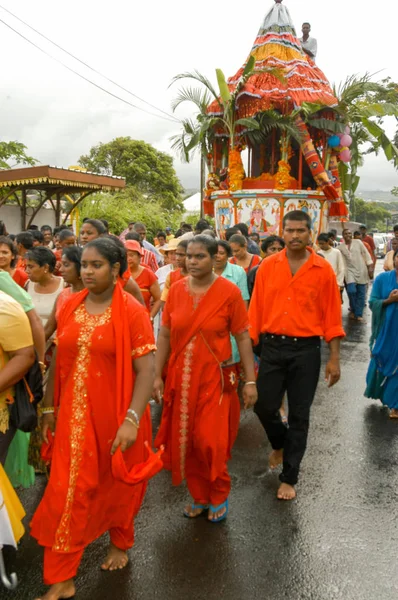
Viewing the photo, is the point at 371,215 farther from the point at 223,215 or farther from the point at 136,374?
the point at 136,374

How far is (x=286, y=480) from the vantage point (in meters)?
3.98

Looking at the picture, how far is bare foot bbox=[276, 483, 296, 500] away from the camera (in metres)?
3.91

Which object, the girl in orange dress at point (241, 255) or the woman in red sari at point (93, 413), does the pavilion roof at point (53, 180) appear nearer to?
the girl in orange dress at point (241, 255)

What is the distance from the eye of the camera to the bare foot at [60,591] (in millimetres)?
2717

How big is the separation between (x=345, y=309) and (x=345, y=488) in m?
9.98

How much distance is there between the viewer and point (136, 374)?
2881mm

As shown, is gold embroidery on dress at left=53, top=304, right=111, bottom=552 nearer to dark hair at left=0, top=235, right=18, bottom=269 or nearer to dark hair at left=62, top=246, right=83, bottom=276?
dark hair at left=62, top=246, right=83, bottom=276

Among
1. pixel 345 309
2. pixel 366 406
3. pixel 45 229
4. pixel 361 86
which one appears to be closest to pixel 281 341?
pixel 366 406

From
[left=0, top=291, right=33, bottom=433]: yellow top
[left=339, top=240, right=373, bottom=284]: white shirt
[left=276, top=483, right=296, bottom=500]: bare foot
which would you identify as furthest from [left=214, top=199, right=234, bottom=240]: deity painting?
[left=0, top=291, right=33, bottom=433]: yellow top

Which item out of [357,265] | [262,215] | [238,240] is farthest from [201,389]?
[262,215]

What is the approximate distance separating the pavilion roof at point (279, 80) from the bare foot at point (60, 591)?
12.6m

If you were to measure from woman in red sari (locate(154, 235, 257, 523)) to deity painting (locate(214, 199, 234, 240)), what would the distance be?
416 inches

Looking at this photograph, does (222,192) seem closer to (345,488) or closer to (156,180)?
(345,488)

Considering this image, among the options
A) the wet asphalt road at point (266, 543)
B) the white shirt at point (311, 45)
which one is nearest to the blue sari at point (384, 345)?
the wet asphalt road at point (266, 543)
